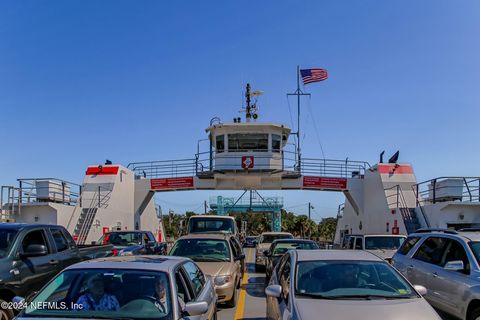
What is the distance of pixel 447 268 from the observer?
7.07 meters

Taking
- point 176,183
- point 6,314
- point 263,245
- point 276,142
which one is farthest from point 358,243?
point 176,183

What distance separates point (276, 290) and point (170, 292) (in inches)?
61.3

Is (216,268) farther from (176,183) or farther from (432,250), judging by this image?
(176,183)

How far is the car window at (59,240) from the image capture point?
29.9ft

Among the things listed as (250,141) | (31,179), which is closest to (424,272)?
(31,179)

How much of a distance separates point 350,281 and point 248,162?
22.3 meters

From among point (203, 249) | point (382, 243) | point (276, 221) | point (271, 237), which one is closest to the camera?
point (203, 249)

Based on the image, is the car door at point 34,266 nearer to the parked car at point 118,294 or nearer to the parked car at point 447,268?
the parked car at point 118,294

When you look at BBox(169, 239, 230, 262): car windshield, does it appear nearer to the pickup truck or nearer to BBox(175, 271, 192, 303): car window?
the pickup truck

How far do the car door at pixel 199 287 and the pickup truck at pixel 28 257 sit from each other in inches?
99.0

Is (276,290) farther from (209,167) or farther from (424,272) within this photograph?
(209,167)

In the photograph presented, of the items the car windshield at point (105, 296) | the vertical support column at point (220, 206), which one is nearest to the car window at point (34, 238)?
the car windshield at point (105, 296)

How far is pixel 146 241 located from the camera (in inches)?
671

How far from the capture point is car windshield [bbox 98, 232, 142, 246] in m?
16.6
